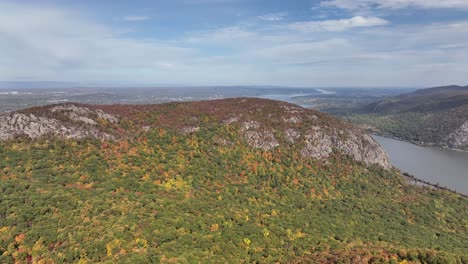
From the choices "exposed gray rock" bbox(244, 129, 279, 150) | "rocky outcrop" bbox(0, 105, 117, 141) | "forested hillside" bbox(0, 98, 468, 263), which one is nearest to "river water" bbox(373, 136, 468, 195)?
"forested hillside" bbox(0, 98, 468, 263)

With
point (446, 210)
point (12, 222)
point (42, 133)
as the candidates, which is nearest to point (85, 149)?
point (42, 133)

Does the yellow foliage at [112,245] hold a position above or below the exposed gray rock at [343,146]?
below

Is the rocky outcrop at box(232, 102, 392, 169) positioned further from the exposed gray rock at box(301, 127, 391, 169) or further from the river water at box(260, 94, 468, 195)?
the river water at box(260, 94, 468, 195)

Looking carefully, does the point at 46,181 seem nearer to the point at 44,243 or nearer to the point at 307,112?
the point at 44,243

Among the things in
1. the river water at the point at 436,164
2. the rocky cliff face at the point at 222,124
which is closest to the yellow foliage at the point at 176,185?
the rocky cliff face at the point at 222,124

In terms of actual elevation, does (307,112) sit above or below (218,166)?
above

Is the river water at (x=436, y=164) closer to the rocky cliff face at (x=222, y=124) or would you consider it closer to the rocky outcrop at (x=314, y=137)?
the rocky outcrop at (x=314, y=137)

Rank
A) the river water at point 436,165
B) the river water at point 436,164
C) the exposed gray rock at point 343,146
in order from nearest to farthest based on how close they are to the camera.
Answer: the exposed gray rock at point 343,146 → the river water at point 436,165 → the river water at point 436,164
